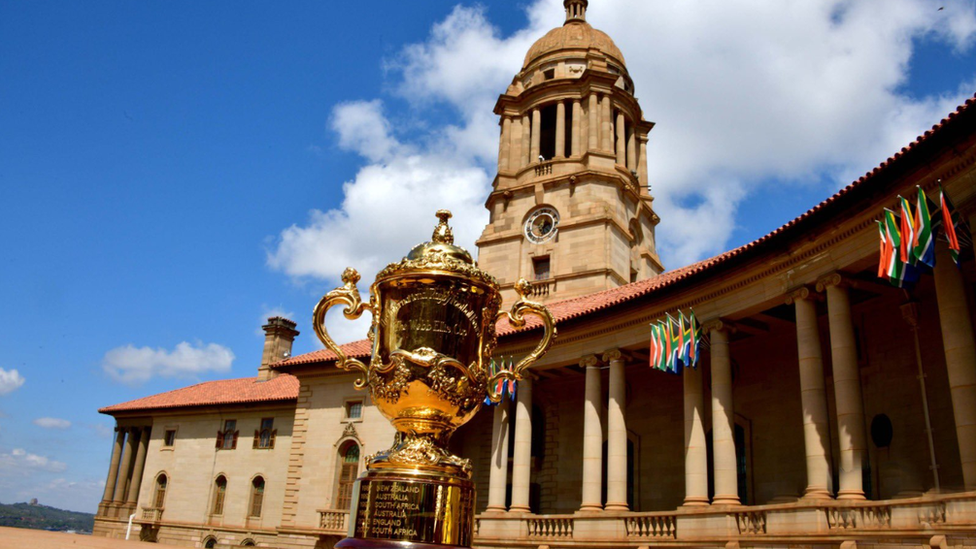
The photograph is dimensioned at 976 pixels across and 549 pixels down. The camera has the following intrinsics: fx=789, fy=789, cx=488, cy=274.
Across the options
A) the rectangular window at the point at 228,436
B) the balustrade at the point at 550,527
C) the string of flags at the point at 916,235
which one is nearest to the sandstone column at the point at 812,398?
the string of flags at the point at 916,235

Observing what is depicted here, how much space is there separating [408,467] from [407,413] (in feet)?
1.93

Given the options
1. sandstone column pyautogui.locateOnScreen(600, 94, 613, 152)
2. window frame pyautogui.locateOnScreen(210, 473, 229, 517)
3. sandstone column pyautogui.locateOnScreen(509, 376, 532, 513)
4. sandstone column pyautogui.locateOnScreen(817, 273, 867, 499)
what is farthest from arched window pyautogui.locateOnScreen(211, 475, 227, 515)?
sandstone column pyautogui.locateOnScreen(817, 273, 867, 499)

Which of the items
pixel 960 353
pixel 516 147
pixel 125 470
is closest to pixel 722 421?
pixel 960 353

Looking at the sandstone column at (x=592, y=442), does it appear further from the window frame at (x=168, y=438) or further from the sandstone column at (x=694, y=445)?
the window frame at (x=168, y=438)

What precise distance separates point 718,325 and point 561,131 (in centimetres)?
2456

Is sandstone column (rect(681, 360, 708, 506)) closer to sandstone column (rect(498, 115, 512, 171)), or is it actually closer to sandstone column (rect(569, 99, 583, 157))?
sandstone column (rect(569, 99, 583, 157))

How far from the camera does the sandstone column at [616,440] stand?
24.3m

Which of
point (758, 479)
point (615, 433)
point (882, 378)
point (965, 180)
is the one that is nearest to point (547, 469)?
point (615, 433)

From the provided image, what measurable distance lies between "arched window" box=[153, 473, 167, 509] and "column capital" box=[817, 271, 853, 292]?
4116cm

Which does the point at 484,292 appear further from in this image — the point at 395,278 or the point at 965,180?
the point at 965,180

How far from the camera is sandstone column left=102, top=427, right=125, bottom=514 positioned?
53494mm

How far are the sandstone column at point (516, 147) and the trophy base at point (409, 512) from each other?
132 ft

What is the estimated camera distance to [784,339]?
25.0 metres

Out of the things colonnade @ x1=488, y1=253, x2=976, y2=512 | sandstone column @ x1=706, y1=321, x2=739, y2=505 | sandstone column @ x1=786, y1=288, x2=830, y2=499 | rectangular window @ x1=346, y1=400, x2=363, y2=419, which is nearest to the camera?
colonnade @ x1=488, y1=253, x2=976, y2=512
